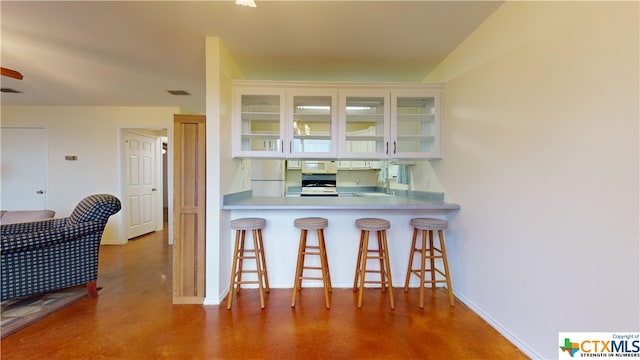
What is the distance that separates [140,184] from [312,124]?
393cm

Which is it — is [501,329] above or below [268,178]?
below

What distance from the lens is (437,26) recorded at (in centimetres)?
216

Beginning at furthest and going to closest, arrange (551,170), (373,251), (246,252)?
1. (246,252)
2. (373,251)
3. (551,170)

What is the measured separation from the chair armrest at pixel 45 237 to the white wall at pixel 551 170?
349 centimetres

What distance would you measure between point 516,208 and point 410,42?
1.64m

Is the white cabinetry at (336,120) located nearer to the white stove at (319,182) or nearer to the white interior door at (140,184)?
the white stove at (319,182)

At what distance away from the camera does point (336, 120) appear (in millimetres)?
2797

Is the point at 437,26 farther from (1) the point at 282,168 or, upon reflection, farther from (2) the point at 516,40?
(1) the point at 282,168

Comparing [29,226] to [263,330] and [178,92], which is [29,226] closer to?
[178,92]

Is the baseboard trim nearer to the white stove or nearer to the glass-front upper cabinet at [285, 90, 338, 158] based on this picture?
the glass-front upper cabinet at [285, 90, 338, 158]

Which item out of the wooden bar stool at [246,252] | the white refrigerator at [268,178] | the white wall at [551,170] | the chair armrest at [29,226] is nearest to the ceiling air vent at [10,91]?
the chair armrest at [29,226]

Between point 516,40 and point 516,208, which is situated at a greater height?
point 516,40

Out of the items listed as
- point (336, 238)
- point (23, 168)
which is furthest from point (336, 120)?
point (23, 168)

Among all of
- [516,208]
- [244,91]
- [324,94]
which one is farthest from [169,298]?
[516,208]
